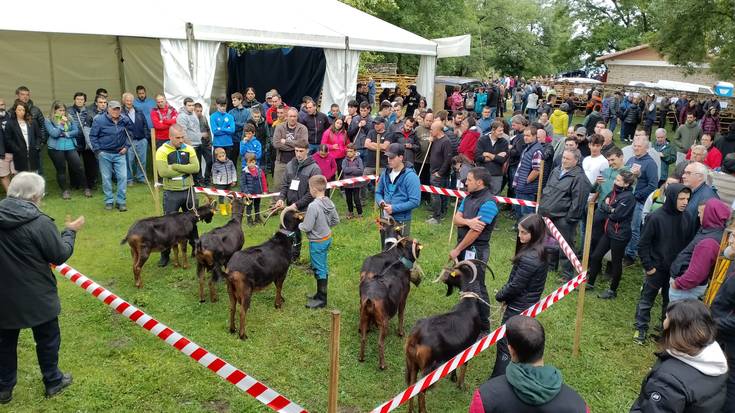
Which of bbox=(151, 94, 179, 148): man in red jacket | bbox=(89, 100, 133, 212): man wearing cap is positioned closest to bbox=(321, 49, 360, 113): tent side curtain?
bbox=(151, 94, 179, 148): man in red jacket

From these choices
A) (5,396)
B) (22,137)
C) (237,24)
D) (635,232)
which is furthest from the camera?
(237,24)

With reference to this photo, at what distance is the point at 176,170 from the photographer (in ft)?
25.5

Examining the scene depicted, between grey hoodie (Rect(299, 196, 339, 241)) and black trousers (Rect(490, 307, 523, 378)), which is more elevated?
grey hoodie (Rect(299, 196, 339, 241))

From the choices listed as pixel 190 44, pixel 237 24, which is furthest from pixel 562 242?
pixel 237 24

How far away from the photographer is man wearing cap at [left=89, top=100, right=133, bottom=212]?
400 inches

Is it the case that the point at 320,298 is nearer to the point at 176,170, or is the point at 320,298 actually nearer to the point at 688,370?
the point at 176,170

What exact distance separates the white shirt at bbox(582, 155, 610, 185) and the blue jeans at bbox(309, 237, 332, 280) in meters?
4.17

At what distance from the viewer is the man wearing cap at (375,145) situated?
1037cm

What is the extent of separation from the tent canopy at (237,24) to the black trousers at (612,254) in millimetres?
8983

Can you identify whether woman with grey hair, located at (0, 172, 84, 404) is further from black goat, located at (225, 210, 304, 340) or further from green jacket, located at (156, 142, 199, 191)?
green jacket, located at (156, 142, 199, 191)

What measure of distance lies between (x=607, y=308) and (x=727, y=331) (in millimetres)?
3266

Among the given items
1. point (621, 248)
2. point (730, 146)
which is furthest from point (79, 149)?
point (730, 146)

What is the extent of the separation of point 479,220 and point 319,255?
80.9 inches

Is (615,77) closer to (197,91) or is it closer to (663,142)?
(663,142)
